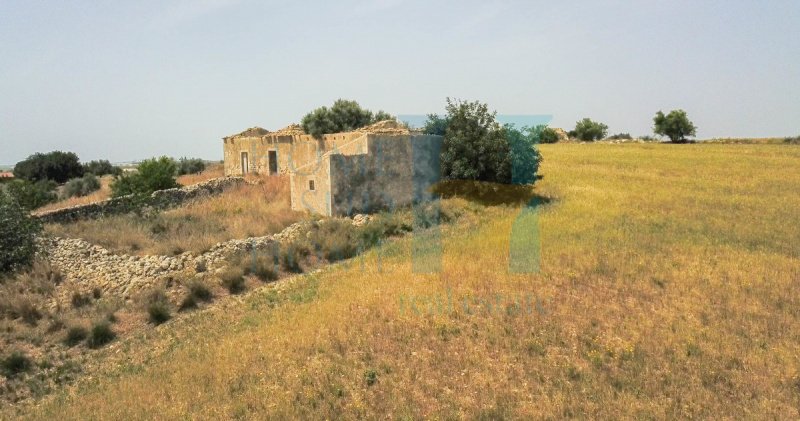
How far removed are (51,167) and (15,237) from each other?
1765 inches

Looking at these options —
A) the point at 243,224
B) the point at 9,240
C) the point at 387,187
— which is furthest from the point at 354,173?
the point at 9,240

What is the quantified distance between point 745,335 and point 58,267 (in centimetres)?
1708

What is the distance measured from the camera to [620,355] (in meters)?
7.08

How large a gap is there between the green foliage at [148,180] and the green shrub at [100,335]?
17.1 m

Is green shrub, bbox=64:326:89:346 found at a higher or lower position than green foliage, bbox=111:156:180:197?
lower

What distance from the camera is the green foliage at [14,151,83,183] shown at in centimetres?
4978

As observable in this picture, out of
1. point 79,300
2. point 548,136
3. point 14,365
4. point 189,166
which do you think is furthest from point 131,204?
point 548,136

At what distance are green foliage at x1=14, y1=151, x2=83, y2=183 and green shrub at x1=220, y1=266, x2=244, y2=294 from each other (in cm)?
4935

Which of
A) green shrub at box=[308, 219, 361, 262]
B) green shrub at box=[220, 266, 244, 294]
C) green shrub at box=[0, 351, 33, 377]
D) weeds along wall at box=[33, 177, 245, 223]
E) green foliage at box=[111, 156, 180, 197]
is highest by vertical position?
green foliage at box=[111, 156, 180, 197]

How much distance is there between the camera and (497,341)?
7.52 m

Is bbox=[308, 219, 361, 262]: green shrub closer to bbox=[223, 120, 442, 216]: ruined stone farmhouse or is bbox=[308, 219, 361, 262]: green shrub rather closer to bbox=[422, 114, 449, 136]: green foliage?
bbox=[223, 120, 442, 216]: ruined stone farmhouse

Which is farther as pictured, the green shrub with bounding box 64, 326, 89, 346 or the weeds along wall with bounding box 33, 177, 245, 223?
the weeds along wall with bounding box 33, 177, 245, 223

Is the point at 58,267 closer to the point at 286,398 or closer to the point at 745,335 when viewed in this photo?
the point at 286,398

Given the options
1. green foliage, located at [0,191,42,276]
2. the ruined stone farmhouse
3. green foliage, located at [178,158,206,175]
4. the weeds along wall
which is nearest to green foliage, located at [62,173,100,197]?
green foliage, located at [178,158,206,175]
